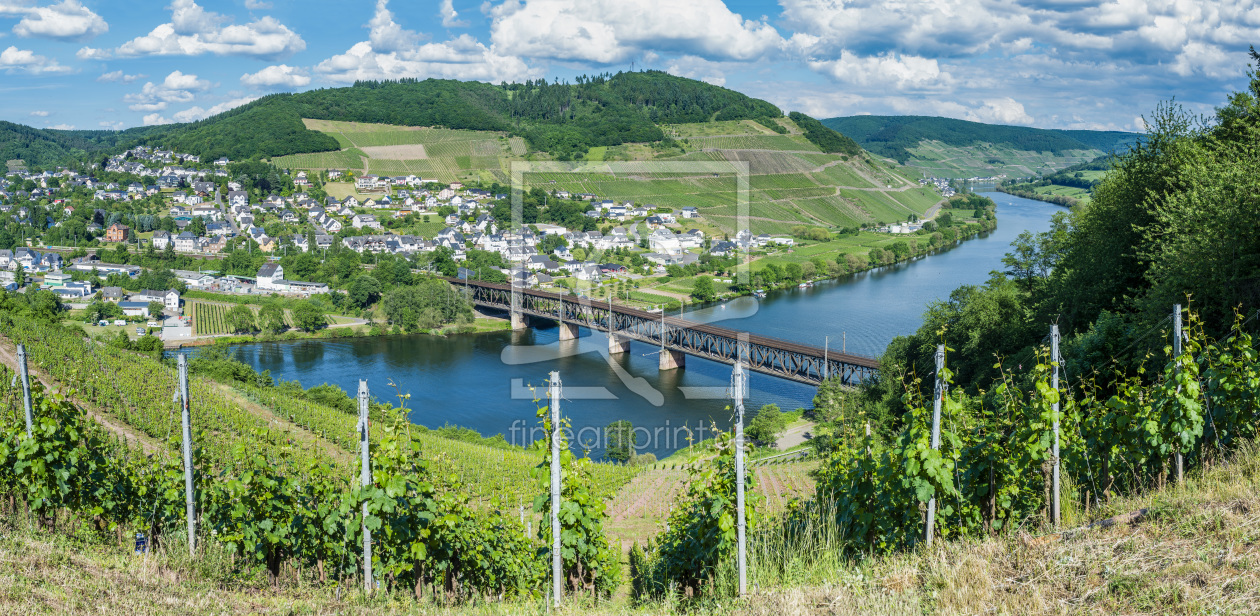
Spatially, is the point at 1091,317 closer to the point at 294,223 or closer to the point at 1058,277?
the point at 1058,277

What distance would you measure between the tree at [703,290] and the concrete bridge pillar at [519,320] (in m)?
8.12

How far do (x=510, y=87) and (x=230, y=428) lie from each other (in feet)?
381

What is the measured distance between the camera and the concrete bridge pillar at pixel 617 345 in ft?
95.7

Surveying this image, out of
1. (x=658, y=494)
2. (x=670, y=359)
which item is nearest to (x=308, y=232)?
(x=670, y=359)

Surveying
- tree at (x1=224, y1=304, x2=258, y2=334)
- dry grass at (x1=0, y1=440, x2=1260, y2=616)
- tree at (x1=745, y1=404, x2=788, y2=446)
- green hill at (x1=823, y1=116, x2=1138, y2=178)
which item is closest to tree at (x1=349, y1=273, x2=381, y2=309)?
tree at (x1=224, y1=304, x2=258, y2=334)

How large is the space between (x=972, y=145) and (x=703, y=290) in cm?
12552

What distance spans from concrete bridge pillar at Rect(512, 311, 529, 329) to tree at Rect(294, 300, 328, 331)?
7.98 meters

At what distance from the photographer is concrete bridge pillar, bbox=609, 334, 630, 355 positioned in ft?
95.7

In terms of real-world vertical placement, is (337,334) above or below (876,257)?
below

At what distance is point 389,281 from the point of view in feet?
127

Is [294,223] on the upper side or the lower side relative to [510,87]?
lower

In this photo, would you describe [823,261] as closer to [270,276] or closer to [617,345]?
[617,345]

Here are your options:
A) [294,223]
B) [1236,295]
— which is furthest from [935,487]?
[294,223]

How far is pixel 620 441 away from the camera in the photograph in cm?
1738
